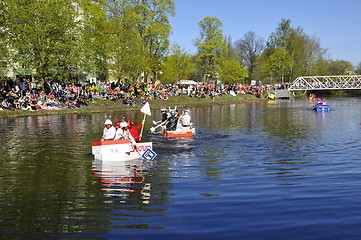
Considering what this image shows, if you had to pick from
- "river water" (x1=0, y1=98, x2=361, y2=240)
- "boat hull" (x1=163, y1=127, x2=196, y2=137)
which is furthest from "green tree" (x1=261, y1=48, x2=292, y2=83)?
"river water" (x1=0, y1=98, x2=361, y2=240)

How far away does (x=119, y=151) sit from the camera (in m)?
16.3

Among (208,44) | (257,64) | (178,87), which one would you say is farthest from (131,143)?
(257,64)

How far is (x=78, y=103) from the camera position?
45.1 m

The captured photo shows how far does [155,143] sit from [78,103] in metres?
25.9

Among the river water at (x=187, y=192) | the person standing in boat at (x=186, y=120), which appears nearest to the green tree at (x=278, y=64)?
the person standing in boat at (x=186, y=120)

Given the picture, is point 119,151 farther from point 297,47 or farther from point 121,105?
point 297,47

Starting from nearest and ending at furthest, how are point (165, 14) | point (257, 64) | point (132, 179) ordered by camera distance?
1. point (132, 179)
2. point (165, 14)
3. point (257, 64)

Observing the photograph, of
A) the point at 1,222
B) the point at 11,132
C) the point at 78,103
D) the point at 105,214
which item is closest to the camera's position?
the point at 1,222

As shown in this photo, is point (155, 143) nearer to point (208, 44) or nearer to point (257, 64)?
point (208, 44)

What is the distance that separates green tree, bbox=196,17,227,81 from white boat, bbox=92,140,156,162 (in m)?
68.2

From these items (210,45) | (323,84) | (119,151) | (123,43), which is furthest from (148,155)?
(323,84)

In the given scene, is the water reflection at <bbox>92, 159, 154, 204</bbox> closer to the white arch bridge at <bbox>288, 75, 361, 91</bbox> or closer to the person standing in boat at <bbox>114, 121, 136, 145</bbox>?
the person standing in boat at <bbox>114, 121, 136, 145</bbox>

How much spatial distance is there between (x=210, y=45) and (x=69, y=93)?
44.0m

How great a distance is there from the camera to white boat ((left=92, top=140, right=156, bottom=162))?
52.5ft
